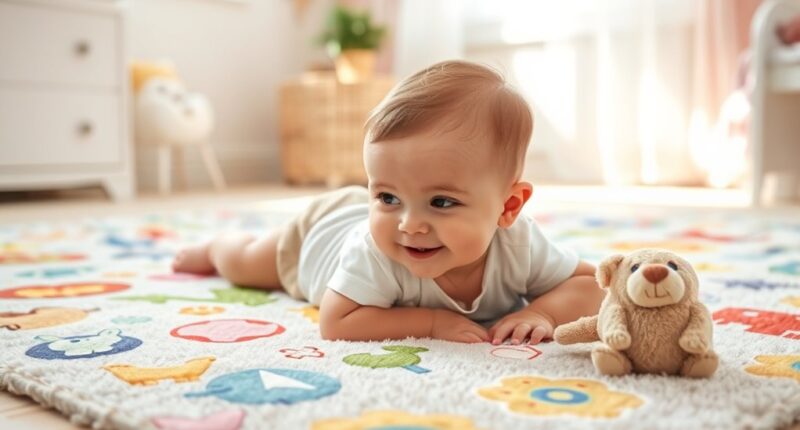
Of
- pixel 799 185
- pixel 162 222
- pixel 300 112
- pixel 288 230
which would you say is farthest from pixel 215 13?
pixel 288 230

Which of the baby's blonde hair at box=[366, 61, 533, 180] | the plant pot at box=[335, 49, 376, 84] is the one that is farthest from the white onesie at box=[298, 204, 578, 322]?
the plant pot at box=[335, 49, 376, 84]

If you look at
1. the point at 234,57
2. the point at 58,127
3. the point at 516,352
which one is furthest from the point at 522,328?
the point at 234,57

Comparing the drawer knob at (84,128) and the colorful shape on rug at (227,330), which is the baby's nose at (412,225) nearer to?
the colorful shape on rug at (227,330)

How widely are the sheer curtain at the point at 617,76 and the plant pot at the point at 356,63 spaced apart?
1.56ft

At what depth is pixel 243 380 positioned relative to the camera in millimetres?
641

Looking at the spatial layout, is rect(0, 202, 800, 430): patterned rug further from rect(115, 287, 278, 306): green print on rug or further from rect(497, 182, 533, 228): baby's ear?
rect(497, 182, 533, 228): baby's ear

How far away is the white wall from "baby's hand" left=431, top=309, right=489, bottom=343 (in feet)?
8.51

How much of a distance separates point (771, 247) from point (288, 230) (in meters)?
0.89

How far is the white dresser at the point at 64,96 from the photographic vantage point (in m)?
2.39

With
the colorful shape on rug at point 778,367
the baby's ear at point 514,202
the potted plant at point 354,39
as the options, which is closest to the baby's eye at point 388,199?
the baby's ear at point 514,202

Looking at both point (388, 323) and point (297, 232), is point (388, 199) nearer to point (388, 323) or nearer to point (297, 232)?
point (388, 323)

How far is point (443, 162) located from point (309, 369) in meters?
0.21

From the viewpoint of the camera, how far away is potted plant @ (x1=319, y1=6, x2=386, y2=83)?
10.4ft

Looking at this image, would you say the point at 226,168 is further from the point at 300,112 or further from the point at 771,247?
the point at 771,247
